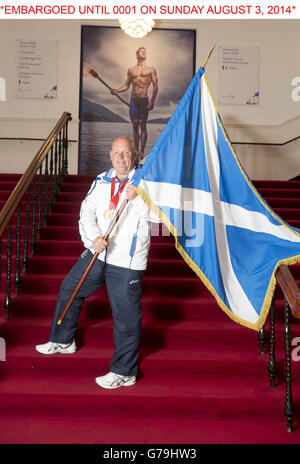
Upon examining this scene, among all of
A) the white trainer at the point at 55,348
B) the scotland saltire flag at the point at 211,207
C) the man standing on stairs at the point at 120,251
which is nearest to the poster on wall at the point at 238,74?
the scotland saltire flag at the point at 211,207

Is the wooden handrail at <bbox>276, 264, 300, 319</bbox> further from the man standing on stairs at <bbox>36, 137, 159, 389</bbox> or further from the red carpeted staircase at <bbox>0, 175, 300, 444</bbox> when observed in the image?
the man standing on stairs at <bbox>36, 137, 159, 389</bbox>

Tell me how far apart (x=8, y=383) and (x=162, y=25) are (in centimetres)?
636

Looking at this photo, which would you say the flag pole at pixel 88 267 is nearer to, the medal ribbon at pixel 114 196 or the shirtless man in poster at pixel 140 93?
the medal ribbon at pixel 114 196

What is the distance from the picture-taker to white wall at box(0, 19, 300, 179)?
683 centimetres

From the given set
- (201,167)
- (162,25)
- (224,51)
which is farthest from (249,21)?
(201,167)

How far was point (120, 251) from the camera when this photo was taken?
2383mm

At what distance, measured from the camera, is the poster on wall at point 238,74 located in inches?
273

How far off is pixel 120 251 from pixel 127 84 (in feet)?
17.1

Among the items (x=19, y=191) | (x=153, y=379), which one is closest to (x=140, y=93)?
(x=19, y=191)

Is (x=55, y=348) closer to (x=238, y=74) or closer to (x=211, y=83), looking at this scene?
(x=211, y=83)

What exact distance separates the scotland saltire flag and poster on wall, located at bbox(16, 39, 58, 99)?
5147 mm

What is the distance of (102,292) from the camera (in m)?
3.19

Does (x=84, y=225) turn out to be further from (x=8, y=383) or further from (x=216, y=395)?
(x=216, y=395)

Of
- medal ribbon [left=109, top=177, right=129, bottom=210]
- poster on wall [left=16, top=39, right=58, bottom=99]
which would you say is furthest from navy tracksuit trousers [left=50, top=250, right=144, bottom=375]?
poster on wall [left=16, top=39, right=58, bottom=99]
